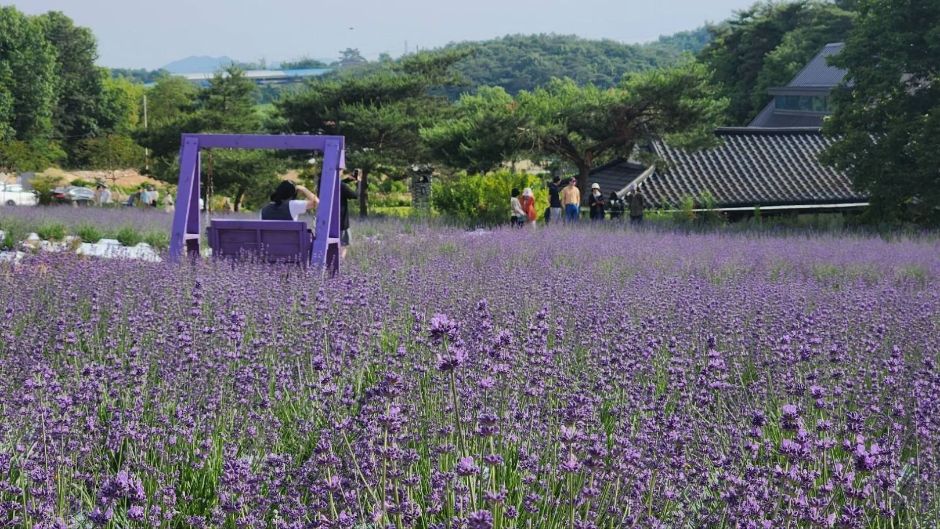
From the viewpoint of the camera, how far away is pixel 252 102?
34.5 m

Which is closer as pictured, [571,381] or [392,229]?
[571,381]

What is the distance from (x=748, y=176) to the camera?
80.8ft

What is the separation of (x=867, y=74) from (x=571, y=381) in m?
14.2

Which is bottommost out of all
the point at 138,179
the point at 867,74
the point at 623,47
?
the point at 138,179

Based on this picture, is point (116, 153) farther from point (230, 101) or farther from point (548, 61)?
point (548, 61)

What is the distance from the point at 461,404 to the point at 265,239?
6110mm

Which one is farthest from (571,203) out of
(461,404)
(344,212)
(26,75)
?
(26,75)

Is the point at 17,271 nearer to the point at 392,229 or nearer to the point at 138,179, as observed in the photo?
the point at 392,229

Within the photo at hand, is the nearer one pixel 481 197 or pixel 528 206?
pixel 528 206

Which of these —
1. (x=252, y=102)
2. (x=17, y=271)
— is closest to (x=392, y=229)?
(x=17, y=271)

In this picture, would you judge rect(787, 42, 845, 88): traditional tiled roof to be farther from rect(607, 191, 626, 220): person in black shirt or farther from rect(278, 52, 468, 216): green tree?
rect(607, 191, 626, 220): person in black shirt

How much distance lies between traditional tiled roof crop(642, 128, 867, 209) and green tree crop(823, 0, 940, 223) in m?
6.07

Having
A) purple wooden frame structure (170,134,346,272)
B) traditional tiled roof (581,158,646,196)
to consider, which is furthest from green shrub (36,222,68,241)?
traditional tiled roof (581,158,646,196)

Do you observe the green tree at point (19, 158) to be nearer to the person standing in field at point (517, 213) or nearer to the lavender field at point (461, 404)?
the person standing in field at point (517, 213)
